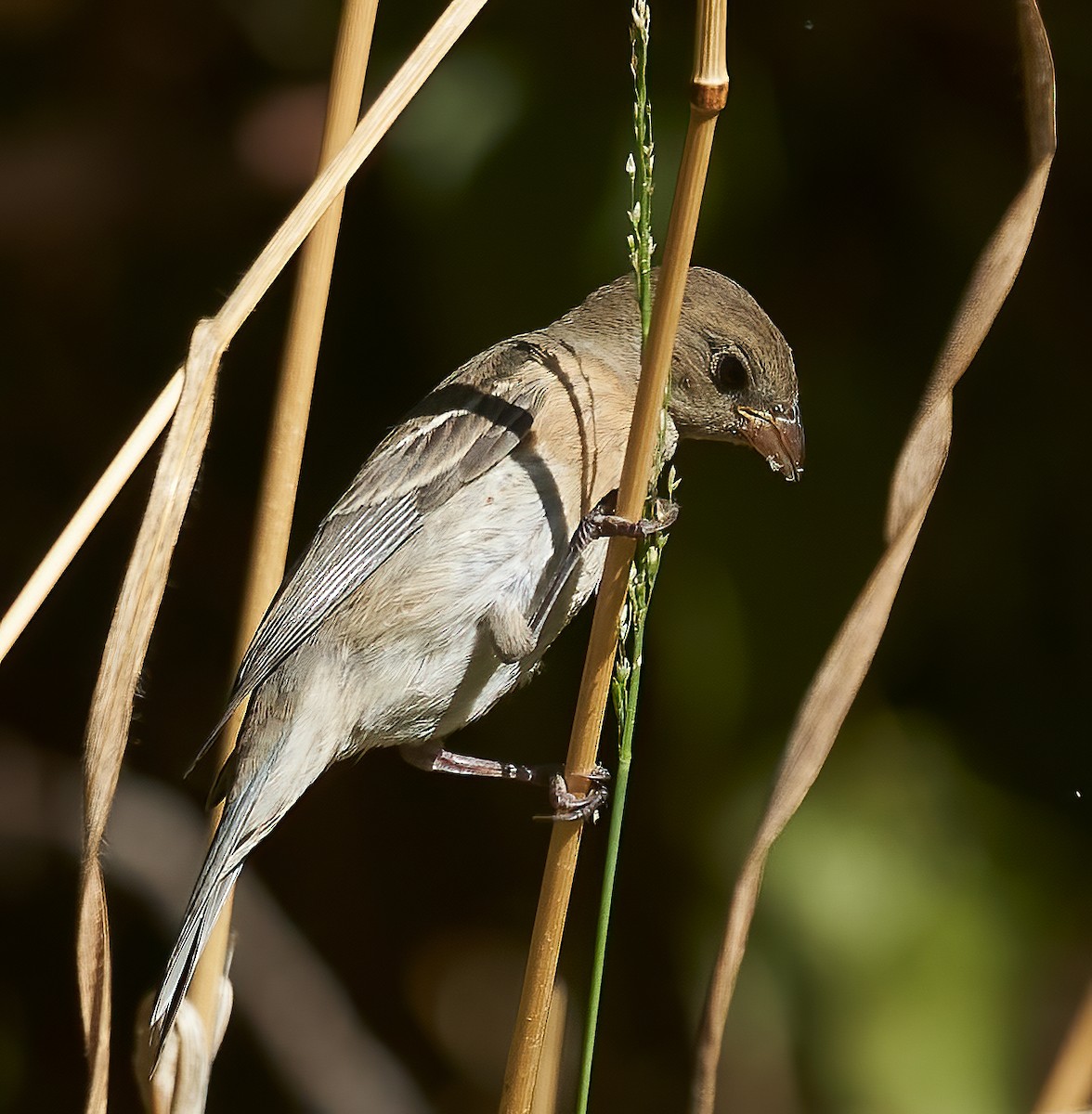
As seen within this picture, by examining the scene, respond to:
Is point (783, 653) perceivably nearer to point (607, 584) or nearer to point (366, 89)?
point (607, 584)

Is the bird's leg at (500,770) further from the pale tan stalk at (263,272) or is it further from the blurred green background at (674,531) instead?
the pale tan stalk at (263,272)

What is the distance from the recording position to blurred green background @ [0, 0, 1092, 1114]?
2484mm

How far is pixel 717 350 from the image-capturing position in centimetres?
248

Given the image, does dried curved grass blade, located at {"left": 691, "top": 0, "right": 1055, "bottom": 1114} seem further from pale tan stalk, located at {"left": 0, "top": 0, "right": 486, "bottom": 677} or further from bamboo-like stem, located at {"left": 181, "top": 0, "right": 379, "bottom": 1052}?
bamboo-like stem, located at {"left": 181, "top": 0, "right": 379, "bottom": 1052}

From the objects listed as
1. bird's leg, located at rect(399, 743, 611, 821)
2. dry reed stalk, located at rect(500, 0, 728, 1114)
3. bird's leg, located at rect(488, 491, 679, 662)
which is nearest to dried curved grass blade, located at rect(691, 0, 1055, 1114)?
dry reed stalk, located at rect(500, 0, 728, 1114)

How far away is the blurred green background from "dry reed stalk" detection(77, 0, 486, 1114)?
3.59 ft

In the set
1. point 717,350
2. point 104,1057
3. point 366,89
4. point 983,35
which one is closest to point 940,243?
point 983,35

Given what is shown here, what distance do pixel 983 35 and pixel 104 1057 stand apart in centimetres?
252

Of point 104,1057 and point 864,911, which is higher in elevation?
point 104,1057

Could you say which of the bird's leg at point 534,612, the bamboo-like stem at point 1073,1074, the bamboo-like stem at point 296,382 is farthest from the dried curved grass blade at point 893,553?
the bamboo-like stem at point 296,382

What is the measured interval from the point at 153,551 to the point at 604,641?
553 millimetres

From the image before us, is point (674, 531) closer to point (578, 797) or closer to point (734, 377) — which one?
point (734, 377)

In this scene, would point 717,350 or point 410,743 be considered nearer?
point 717,350

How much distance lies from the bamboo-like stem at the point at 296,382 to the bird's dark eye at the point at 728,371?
851 mm
